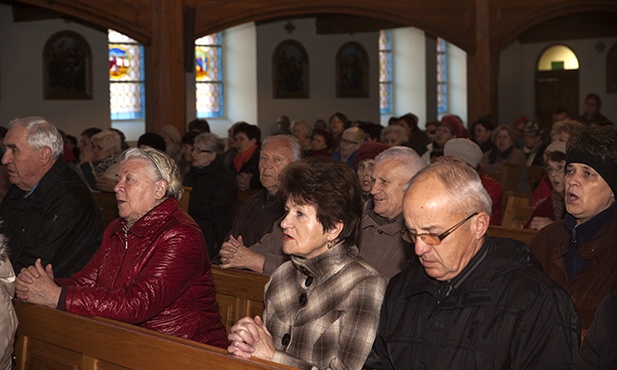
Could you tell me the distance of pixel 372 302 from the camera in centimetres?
304

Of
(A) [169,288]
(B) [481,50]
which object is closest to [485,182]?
(A) [169,288]

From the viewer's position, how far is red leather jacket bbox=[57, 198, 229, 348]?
3.70 metres

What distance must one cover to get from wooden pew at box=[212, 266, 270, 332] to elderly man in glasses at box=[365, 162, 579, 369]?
5.38 ft

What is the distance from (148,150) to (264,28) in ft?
45.6

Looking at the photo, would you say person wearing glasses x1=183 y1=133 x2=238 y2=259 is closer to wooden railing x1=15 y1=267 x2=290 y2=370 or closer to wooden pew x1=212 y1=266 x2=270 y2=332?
wooden pew x1=212 y1=266 x2=270 y2=332

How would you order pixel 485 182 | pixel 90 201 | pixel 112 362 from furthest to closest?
pixel 485 182, pixel 90 201, pixel 112 362

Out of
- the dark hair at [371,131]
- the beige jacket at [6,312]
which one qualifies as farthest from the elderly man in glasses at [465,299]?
the dark hair at [371,131]

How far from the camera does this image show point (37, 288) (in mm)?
3811

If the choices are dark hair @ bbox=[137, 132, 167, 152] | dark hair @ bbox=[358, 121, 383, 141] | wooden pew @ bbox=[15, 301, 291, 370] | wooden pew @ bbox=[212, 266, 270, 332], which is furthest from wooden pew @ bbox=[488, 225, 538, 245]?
dark hair @ bbox=[358, 121, 383, 141]

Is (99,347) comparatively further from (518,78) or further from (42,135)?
(518,78)

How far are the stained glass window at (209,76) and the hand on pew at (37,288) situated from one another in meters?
13.7

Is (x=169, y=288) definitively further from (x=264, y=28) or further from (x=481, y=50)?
(x=264, y=28)

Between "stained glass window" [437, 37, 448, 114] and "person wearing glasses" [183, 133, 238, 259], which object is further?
"stained glass window" [437, 37, 448, 114]

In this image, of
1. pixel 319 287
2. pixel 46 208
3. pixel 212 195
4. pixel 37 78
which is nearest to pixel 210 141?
pixel 212 195
